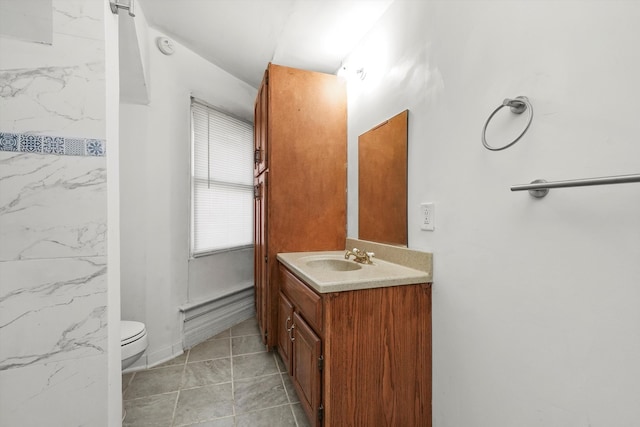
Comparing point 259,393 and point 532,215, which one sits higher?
point 532,215

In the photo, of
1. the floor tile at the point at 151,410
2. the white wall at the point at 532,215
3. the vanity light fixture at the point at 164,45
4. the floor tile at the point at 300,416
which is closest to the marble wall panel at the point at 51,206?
the floor tile at the point at 151,410

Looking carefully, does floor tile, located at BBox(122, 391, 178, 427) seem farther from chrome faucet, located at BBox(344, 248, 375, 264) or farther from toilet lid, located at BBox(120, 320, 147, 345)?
chrome faucet, located at BBox(344, 248, 375, 264)

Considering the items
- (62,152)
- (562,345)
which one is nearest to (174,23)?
(62,152)

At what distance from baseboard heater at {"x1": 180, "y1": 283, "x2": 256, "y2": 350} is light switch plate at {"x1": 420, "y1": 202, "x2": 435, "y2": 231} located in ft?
6.61

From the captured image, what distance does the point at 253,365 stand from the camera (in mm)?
2062

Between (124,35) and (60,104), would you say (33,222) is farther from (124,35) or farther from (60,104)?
(124,35)

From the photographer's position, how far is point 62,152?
101cm

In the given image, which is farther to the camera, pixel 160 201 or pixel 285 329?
pixel 160 201

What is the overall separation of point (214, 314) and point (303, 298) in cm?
155

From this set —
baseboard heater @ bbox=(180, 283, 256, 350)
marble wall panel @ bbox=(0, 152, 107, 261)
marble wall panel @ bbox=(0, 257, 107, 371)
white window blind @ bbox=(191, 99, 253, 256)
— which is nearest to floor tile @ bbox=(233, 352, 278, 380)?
baseboard heater @ bbox=(180, 283, 256, 350)

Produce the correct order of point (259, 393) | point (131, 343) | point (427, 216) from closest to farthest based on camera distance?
point (427, 216) < point (131, 343) < point (259, 393)

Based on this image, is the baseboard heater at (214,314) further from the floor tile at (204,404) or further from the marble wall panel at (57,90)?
the marble wall panel at (57,90)

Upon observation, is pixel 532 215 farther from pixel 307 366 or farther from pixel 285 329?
pixel 285 329

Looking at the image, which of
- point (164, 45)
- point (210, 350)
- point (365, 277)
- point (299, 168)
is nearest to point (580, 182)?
point (365, 277)
